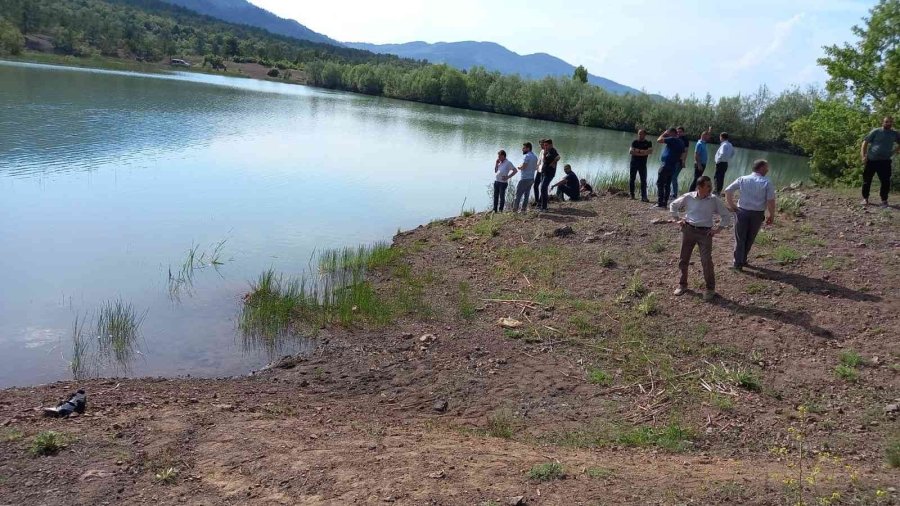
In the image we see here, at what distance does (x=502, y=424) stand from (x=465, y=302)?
14.3 feet

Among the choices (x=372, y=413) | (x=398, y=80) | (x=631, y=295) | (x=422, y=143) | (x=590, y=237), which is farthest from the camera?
(x=398, y=80)

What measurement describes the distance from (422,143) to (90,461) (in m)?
35.0

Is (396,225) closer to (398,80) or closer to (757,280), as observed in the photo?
(757,280)

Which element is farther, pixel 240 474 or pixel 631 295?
pixel 631 295

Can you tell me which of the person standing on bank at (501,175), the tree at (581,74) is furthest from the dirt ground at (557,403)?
the tree at (581,74)

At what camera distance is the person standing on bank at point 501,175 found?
17.1 meters

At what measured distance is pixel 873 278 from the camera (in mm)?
9789

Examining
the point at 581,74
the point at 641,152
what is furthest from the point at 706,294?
the point at 581,74

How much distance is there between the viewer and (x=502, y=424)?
680 cm

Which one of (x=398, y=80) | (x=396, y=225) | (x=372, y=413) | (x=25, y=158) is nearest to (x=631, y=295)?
(x=372, y=413)

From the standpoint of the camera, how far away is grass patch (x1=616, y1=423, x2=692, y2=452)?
6.16m

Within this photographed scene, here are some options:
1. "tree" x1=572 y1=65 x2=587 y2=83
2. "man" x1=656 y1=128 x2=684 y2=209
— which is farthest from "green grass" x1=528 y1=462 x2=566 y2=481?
"tree" x1=572 y1=65 x2=587 y2=83

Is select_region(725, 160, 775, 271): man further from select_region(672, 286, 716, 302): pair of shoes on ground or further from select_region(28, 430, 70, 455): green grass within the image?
select_region(28, 430, 70, 455): green grass

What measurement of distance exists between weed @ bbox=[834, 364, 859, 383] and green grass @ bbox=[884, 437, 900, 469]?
1.63 m
